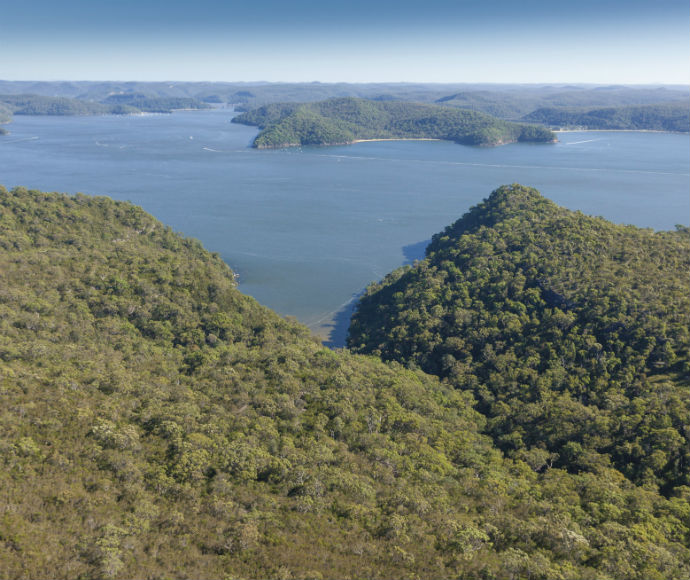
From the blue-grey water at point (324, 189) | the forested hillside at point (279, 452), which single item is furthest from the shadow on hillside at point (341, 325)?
the forested hillside at point (279, 452)

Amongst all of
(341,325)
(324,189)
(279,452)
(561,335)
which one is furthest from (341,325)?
(324,189)

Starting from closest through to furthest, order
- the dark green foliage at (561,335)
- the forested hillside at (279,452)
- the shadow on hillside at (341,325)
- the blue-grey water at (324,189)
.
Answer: the forested hillside at (279,452), the dark green foliage at (561,335), the shadow on hillside at (341,325), the blue-grey water at (324,189)

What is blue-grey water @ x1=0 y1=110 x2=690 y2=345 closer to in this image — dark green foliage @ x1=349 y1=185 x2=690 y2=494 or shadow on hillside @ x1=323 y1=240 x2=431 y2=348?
shadow on hillside @ x1=323 y1=240 x2=431 y2=348

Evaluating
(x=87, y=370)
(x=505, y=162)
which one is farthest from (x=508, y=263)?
(x=505, y=162)

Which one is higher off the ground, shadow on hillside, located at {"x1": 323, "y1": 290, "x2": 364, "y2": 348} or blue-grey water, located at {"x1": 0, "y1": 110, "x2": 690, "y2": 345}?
blue-grey water, located at {"x1": 0, "y1": 110, "x2": 690, "y2": 345}

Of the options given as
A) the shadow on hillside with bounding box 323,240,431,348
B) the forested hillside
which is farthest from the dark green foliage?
the shadow on hillside with bounding box 323,240,431,348

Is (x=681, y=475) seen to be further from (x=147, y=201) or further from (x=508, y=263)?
(x=147, y=201)

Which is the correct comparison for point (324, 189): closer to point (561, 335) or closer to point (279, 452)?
point (561, 335)

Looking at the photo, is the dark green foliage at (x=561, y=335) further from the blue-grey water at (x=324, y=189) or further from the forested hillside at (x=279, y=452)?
the blue-grey water at (x=324, y=189)
